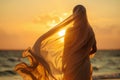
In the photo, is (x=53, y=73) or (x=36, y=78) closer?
(x=53, y=73)

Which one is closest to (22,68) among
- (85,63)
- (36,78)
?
(36,78)

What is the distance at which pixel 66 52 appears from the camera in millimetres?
7270

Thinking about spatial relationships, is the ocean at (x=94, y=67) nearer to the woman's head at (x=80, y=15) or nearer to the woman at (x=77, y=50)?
the woman at (x=77, y=50)

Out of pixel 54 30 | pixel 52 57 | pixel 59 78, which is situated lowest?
pixel 59 78

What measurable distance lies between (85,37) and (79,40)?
0.51ft

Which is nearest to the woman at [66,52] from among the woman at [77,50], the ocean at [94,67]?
the woman at [77,50]

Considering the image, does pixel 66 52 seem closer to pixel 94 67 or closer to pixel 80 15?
pixel 80 15

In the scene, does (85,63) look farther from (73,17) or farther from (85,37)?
(73,17)

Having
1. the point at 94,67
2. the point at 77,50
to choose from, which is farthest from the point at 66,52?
the point at 94,67

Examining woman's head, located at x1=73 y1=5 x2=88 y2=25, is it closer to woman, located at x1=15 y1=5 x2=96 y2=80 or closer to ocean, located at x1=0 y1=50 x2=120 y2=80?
woman, located at x1=15 y1=5 x2=96 y2=80

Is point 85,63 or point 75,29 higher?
point 75,29

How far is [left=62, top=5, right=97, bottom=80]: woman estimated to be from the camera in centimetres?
723

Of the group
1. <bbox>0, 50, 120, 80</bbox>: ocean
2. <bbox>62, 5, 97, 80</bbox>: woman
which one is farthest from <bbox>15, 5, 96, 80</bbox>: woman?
<bbox>0, 50, 120, 80</bbox>: ocean

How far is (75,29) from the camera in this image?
729 cm
